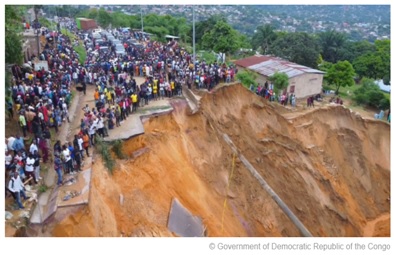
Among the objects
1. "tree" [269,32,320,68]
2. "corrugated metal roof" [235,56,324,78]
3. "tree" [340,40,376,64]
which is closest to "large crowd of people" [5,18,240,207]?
"corrugated metal roof" [235,56,324,78]

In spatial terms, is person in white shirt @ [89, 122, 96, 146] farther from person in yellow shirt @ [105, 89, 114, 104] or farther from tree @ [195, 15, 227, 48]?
tree @ [195, 15, 227, 48]

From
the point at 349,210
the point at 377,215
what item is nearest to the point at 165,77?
the point at 349,210

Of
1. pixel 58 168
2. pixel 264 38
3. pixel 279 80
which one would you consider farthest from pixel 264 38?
Answer: pixel 58 168

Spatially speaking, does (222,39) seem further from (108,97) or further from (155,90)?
(108,97)

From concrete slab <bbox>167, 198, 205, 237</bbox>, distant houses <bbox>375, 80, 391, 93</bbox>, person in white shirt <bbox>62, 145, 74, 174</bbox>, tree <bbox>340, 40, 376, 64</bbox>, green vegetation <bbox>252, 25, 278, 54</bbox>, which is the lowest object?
distant houses <bbox>375, 80, 391, 93</bbox>

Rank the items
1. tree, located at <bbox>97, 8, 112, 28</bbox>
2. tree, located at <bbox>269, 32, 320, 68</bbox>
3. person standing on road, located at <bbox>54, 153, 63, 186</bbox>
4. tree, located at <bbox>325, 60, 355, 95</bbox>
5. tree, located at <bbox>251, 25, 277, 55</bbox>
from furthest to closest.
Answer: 1. tree, located at <bbox>97, 8, 112, 28</bbox>
2. tree, located at <bbox>251, 25, 277, 55</bbox>
3. tree, located at <bbox>269, 32, 320, 68</bbox>
4. tree, located at <bbox>325, 60, 355, 95</bbox>
5. person standing on road, located at <bbox>54, 153, 63, 186</bbox>

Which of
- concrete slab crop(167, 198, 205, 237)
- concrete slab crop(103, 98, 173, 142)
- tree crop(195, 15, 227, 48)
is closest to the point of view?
concrete slab crop(167, 198, 205, 237)

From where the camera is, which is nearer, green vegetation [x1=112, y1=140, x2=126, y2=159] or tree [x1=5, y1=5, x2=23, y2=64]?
green vegetation [x1=112, y1=140, x2=126, y2=159]

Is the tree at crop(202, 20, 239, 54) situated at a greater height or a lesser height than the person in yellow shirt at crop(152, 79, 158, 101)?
lesser
